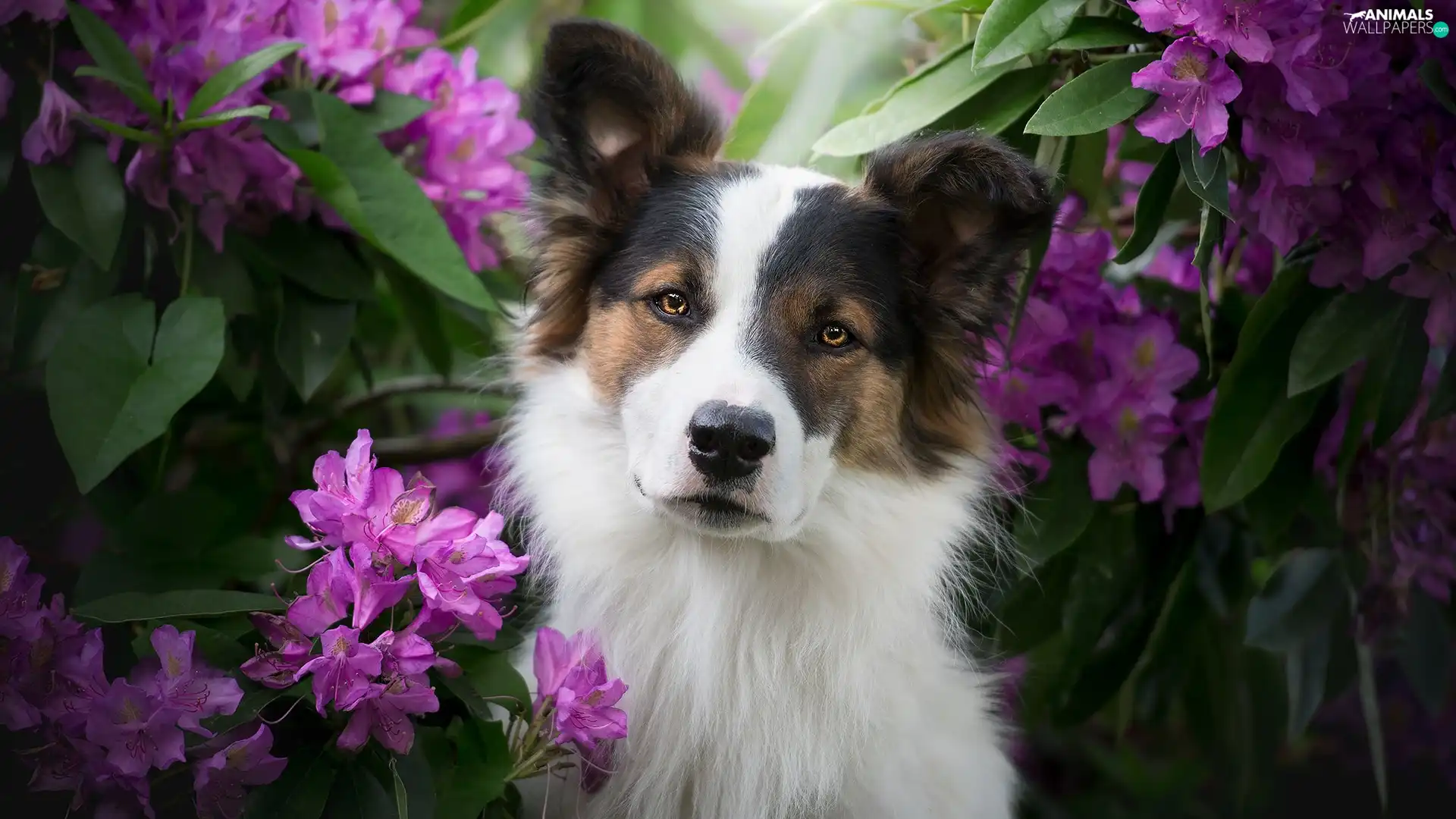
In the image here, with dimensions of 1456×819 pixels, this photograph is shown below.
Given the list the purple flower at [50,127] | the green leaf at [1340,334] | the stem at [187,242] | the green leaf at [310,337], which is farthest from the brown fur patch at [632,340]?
the green leaf at [1340,334]

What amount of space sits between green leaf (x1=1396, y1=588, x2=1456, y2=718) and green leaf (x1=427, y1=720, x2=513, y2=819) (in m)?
1.98

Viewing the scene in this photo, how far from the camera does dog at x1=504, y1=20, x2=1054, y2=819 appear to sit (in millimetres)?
2178

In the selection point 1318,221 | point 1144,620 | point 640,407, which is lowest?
point 1144,620

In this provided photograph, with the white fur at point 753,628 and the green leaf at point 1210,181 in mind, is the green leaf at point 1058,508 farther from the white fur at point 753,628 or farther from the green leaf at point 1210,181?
the green leaf at point 1210,181

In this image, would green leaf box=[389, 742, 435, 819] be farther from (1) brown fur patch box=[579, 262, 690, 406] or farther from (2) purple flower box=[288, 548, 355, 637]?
(1) brown fur patch box=[579, 262, 690, 406]

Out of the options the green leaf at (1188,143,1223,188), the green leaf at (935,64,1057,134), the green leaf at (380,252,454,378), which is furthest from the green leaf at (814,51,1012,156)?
the green leaf at (380,252,454,378)

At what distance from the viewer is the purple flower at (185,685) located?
69.0 inches

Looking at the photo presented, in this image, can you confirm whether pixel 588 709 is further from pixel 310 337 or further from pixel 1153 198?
pixel 1153 198

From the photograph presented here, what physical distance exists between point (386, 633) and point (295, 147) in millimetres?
999

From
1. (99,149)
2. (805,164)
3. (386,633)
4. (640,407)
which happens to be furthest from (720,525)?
(99,149)

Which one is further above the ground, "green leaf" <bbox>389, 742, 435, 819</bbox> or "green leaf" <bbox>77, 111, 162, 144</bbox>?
"green leaf" <bbox>77, 111, 162, 144</bbox>

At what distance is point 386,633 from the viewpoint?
179 centimetres

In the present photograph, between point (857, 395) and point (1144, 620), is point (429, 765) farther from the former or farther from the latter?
point (1144, 620)

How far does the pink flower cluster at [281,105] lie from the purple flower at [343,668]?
0.96m
